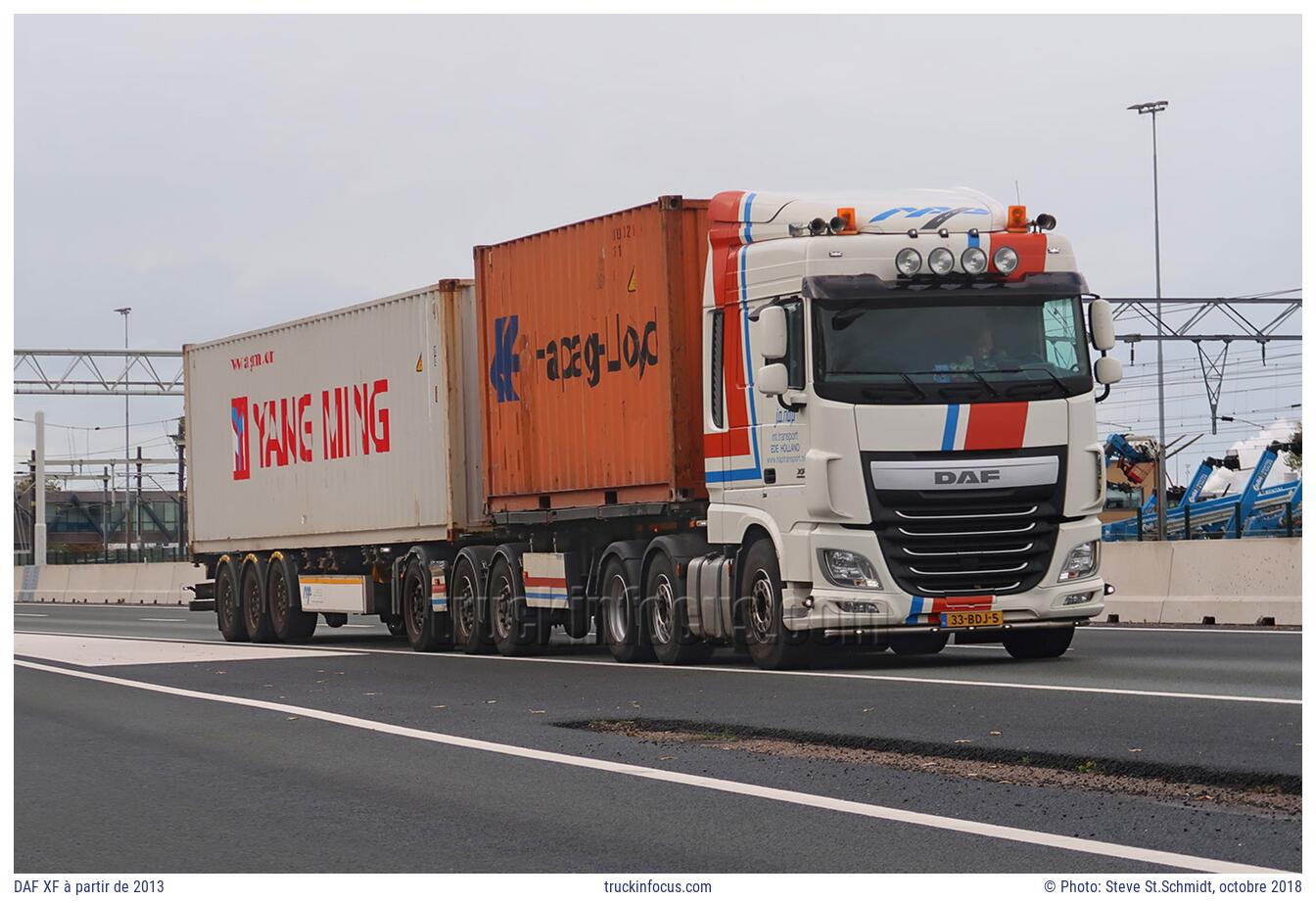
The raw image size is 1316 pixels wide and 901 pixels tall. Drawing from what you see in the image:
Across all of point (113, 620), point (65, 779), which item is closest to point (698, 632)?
point (65, 779)

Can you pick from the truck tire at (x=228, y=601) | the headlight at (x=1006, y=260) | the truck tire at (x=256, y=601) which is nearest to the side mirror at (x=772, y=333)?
the headlight at (x=1006, y=260)

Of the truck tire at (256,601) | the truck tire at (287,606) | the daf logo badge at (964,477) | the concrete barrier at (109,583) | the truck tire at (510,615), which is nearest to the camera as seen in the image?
the daf logo badge at (964,477)

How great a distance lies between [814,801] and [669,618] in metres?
8.98

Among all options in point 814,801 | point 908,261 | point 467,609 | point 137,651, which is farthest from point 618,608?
point 814,801

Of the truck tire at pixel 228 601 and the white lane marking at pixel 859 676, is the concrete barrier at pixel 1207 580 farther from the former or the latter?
the truck tire at pixel 228 601

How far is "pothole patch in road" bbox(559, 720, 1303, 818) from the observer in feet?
29.4

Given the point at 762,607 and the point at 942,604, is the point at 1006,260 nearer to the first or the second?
the point at 942,604

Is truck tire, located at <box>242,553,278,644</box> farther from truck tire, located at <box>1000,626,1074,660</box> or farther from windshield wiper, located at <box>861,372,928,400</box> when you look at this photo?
windshield wiper, located at <box>861,372,928,400</box>

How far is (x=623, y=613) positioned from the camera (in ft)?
61.8

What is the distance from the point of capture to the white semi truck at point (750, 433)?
627 inches

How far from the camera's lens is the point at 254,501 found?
85.5 ft

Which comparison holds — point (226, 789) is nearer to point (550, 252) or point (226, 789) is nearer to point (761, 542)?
point (761, 542)

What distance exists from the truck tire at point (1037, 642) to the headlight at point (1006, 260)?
304 cm

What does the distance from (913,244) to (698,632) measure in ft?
12.3
